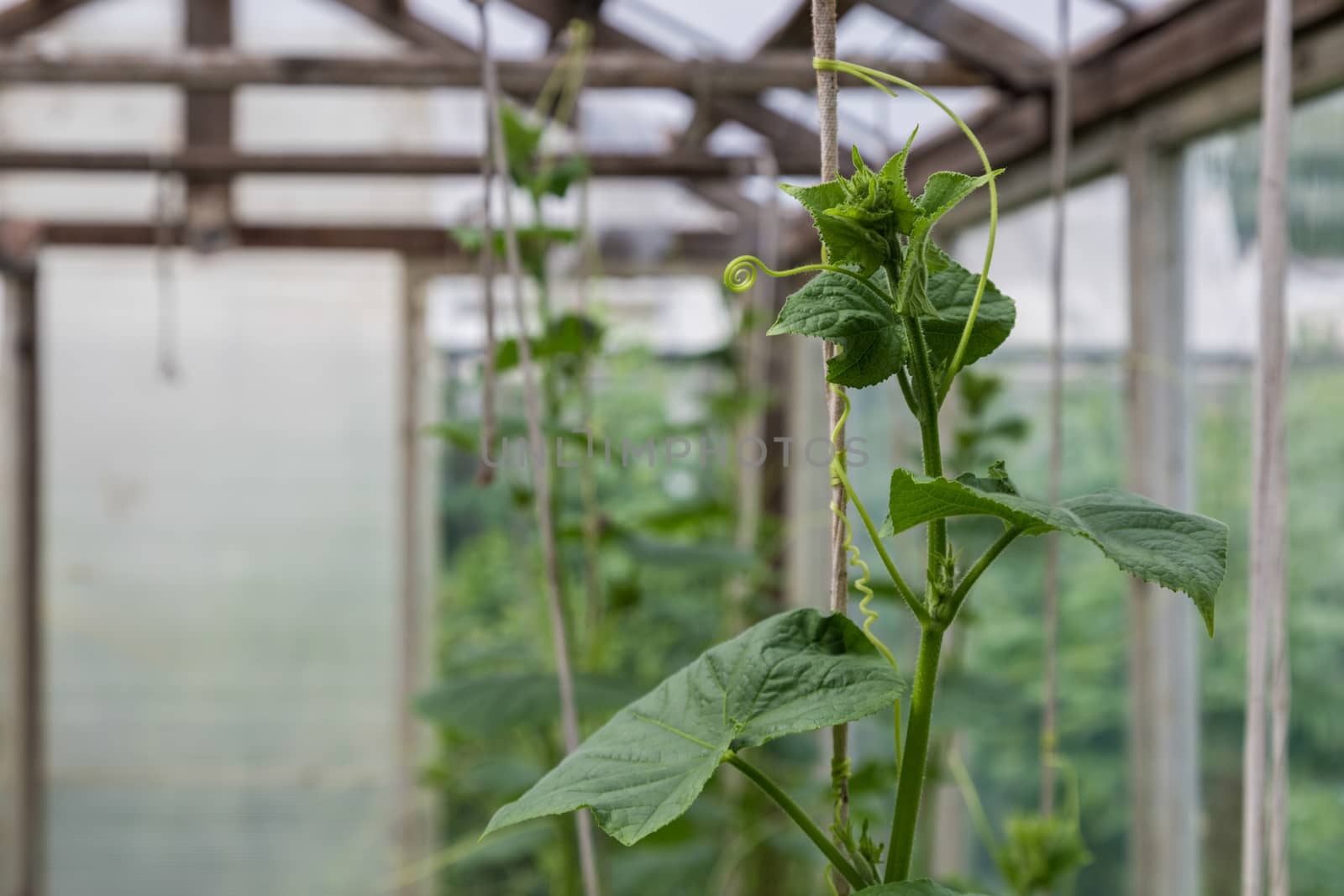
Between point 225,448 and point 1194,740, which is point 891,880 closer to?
point 1194,740

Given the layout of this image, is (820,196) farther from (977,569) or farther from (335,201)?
(335,201)

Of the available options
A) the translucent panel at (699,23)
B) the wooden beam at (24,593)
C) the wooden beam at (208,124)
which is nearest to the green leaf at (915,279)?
the translucent panel at (699,23)

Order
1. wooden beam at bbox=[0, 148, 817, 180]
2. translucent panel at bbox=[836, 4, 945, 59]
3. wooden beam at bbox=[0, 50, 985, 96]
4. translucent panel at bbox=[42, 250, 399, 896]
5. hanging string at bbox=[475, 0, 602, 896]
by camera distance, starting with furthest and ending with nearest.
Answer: translucent panel at bbox=[42, 250, 399, 896], wooden beam at bbox=[0, 148, 817, 180], wooden beam at bbox=[0, 50, 985, 96], translucent panel at bbox=[836, 4, 945, 59], hanging string at bbox=[475, 0, 602, 896]

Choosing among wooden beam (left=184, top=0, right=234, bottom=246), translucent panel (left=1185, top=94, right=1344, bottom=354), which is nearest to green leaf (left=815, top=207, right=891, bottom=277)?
translucent panel (left=1185, top=94, right=1344, bottom=354)

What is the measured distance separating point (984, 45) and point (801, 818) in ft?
4.11

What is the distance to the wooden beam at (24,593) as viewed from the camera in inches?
108

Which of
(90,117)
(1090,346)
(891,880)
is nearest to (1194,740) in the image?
(1090,346)

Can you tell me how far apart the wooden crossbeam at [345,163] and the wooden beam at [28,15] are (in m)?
0.44

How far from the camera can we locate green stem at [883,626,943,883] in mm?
402

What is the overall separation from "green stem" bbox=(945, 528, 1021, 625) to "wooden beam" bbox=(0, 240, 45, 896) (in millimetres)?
2804

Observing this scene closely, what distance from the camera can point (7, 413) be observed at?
9.01 ft

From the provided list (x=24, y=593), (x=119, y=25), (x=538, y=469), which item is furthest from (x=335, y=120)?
(x=538, y=469)

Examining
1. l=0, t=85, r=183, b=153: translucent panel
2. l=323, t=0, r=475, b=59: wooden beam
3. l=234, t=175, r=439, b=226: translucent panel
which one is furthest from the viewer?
l=234, t=175, r=439, b=226: translucent panel

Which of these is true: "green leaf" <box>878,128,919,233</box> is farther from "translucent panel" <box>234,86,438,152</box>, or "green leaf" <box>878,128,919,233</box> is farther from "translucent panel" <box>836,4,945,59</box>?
"translucent panel" <box>234,86,438,152</box>
